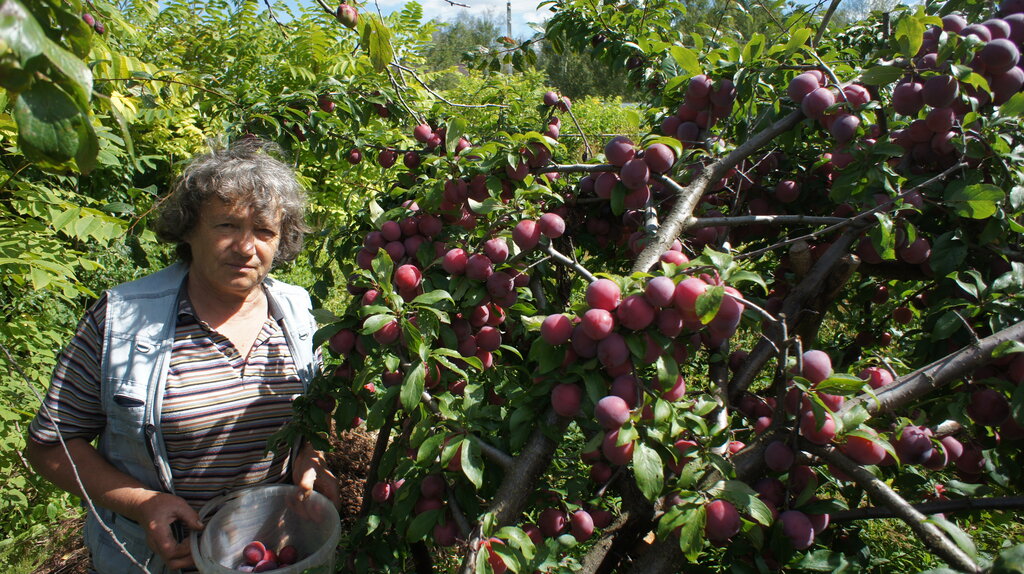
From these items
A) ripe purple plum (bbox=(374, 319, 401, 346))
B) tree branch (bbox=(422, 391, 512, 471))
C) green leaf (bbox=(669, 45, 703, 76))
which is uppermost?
green leaf (bbox=(669, 45, 703, 76))

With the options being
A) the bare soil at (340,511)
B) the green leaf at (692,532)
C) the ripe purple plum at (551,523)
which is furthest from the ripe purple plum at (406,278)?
the bare soil at (340,511)

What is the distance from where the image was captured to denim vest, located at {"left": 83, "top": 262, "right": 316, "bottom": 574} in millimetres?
1487

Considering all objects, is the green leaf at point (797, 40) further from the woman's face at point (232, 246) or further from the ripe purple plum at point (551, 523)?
the woman's face at point (232, 246)

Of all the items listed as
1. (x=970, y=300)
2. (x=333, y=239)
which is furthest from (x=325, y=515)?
(x=970, y=300)

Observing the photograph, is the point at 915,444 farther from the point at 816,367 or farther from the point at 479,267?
the point at 479,267

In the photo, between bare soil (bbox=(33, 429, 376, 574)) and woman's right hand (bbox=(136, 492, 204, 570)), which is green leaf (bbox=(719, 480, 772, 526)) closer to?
woman's right hand (bbox=(136, 492, 204, 570))

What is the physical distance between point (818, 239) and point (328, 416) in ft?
4.09

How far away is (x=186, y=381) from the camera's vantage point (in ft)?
5.12

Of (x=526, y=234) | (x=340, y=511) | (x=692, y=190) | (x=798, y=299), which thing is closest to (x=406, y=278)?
(x=526, y=234)

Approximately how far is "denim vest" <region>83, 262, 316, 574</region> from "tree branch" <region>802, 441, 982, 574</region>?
1.45 metres

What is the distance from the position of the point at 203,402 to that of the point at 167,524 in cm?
29

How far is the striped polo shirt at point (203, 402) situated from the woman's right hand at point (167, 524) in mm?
127

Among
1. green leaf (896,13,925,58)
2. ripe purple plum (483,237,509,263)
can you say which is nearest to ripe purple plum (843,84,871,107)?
green leaf (896,13,925,58)

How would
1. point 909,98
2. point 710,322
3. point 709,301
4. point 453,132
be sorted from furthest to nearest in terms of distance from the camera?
point 453,132 → point 909,98 → point 710,322 → point 709,301
